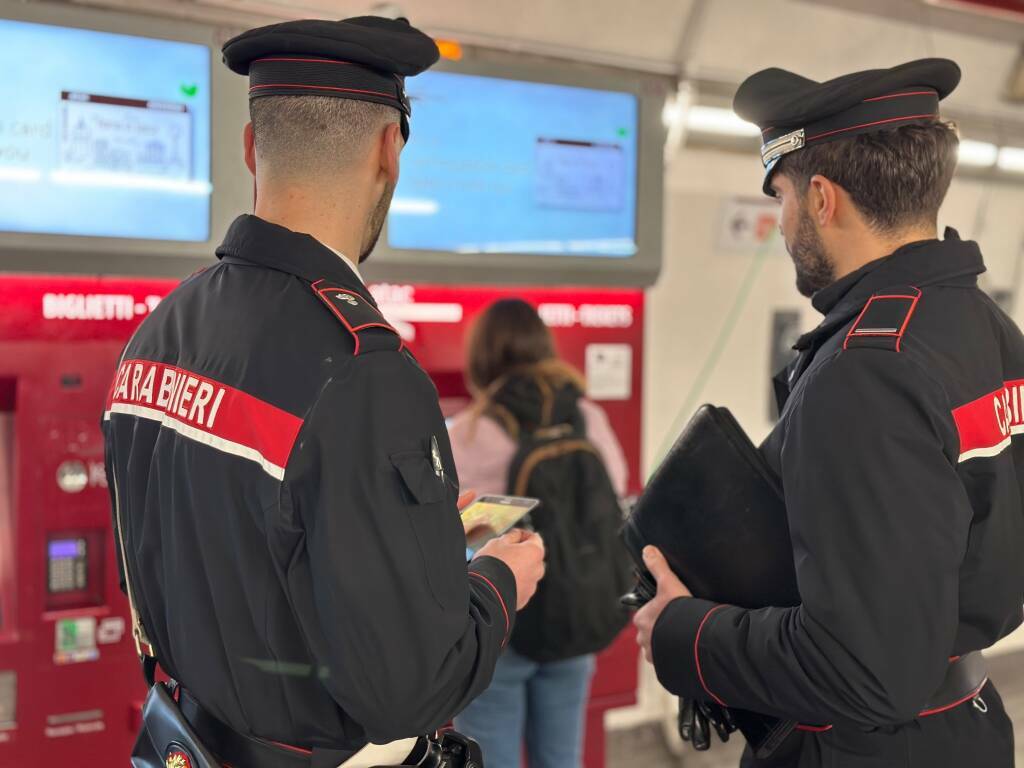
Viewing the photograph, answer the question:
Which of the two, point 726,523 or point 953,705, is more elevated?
point 726,523

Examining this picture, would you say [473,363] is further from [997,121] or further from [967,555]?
[997,121]

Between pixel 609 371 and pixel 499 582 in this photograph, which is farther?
pixel 609 371

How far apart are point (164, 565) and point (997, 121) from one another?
4.76m

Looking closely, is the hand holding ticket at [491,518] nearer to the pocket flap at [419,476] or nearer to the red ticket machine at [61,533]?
the pocket flap at [419,476]

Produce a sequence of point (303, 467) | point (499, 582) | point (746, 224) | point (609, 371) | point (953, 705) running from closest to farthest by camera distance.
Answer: point (303, 467) → point (499, 582) → point (953, 705) → point (609, 371) → point (746, 224)

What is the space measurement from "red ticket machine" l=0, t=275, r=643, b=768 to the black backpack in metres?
0.96

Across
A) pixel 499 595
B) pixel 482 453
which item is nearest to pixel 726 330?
pixel 482 453

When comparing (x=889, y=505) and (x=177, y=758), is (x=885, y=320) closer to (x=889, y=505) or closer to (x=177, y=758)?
(x=889, y=505)

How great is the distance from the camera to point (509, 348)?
265cm

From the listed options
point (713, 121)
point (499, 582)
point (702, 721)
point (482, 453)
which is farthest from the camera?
point (713, 121)

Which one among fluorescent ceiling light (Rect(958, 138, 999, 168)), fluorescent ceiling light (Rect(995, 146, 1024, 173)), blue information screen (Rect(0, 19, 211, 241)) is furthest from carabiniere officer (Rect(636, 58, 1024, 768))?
fluorescent ceiling light (Rect(995, 146, 1024, 173))

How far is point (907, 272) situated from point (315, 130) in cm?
85

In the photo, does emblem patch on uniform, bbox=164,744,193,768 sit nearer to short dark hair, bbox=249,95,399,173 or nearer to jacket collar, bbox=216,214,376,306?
jacket collar, bbox=216,214,376,306

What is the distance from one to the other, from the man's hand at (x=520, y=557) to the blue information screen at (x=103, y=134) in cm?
129
